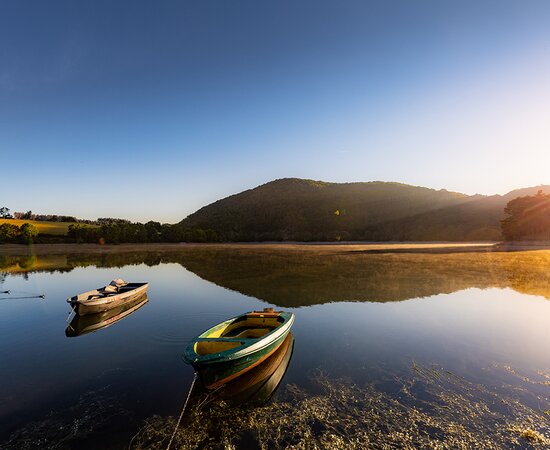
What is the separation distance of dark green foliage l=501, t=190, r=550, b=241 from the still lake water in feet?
236

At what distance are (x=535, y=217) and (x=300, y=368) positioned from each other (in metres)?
102

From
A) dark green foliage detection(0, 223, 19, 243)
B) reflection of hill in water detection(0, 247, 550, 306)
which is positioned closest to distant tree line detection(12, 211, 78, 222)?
dark green foliage detection(0, 223, 19, 243)

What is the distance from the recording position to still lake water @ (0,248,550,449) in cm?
978

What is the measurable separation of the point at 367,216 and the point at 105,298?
140694mm

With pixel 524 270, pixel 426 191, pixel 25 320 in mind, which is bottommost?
pixel 524 270

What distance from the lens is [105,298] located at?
24922 mm

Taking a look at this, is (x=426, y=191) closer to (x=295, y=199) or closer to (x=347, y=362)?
(x=295, y=199)

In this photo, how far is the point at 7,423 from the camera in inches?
408

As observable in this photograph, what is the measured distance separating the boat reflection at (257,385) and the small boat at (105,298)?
1629 centimetres

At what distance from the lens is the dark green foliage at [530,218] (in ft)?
280

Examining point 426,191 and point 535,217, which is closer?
point 535,217

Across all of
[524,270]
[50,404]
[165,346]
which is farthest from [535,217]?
[50,404]

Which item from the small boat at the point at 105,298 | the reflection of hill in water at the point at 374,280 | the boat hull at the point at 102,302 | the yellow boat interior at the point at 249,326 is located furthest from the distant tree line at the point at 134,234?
the yellow boat interior at the point at 249,326

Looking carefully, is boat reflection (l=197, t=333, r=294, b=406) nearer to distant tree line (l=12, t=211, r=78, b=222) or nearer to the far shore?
the far shore
